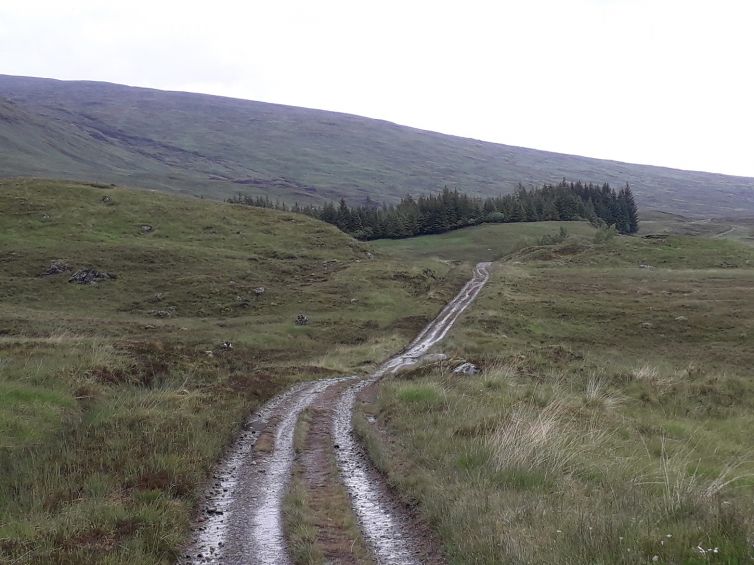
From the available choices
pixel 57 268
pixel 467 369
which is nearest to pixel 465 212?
pixel 57 268

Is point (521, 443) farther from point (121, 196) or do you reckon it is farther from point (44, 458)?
point (121, 196)

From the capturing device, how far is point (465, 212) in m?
143

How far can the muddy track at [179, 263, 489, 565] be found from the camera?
27.5ft

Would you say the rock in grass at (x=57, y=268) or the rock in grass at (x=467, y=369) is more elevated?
the rock in grass at (x=467, y=369)

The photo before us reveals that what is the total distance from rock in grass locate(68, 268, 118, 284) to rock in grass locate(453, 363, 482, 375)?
4597cm

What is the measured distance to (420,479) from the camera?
10.5 meters

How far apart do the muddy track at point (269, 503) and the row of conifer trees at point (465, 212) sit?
113153 mm

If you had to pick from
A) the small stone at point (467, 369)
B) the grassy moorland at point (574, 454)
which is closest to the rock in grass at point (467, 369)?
the small stone at point (467, 369)

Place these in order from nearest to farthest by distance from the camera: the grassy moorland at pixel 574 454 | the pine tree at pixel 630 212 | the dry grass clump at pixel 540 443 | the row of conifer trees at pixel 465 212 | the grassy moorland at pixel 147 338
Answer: the grassy moorland at pixel 574 454
the grassy moorland at pixel 147 338
the dry grass clump at pixel 540 443
the row of conifer trees at pixel 465 212
the pine tree at pixel 630 212

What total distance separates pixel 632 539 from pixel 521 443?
4.53 meters

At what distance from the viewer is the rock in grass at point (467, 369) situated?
22391 mm

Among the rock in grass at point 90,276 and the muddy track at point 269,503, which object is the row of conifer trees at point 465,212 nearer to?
the rock in grass at point 90,276

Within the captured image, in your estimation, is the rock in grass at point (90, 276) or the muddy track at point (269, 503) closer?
the muddy track at point (269, 503)

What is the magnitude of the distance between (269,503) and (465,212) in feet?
446
